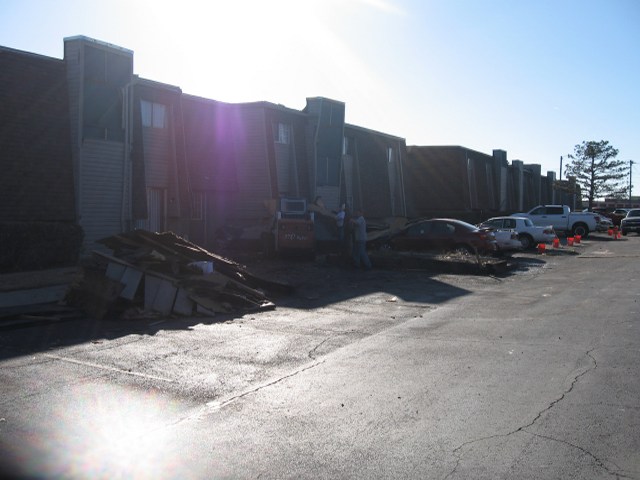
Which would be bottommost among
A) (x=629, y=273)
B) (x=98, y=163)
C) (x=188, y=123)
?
(x=629, y=273)

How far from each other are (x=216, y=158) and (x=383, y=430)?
2265cm

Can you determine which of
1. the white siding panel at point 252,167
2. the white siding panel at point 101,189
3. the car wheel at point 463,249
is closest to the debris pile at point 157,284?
the white siding panel at point 101,189

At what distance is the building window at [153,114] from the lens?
23656 mm

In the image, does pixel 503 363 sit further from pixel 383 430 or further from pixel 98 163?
pixel 98 163

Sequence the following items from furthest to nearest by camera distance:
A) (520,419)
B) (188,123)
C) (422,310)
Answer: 1. (188,123)
2. (422,310)
3. (520,419)

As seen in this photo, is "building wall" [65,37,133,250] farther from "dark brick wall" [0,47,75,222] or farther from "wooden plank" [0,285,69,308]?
"wooden plank" [0,285,69,308]

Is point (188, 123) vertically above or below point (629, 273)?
above

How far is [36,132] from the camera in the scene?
1939 cm

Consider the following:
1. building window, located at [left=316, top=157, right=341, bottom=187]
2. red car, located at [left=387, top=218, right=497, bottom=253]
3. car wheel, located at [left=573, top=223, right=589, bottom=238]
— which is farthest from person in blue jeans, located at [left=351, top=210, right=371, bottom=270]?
car wheel, located at [left=573, top=223, right=589, bottom=238]

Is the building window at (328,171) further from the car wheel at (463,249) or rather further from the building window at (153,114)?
the car wheel at (463,249)

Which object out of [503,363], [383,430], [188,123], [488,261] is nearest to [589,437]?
[383,430]

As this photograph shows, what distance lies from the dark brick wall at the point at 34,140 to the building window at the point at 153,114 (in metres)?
3.53

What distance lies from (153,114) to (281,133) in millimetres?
7610

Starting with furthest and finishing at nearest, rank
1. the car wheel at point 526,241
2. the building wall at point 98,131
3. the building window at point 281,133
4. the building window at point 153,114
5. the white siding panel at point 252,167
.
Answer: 1. the car wheel at point 526,241
2. the building window at point 281,133
3. the white siding panel at point 252,167
4. the building window at point 153,114
5. the building wall at point 98,131
